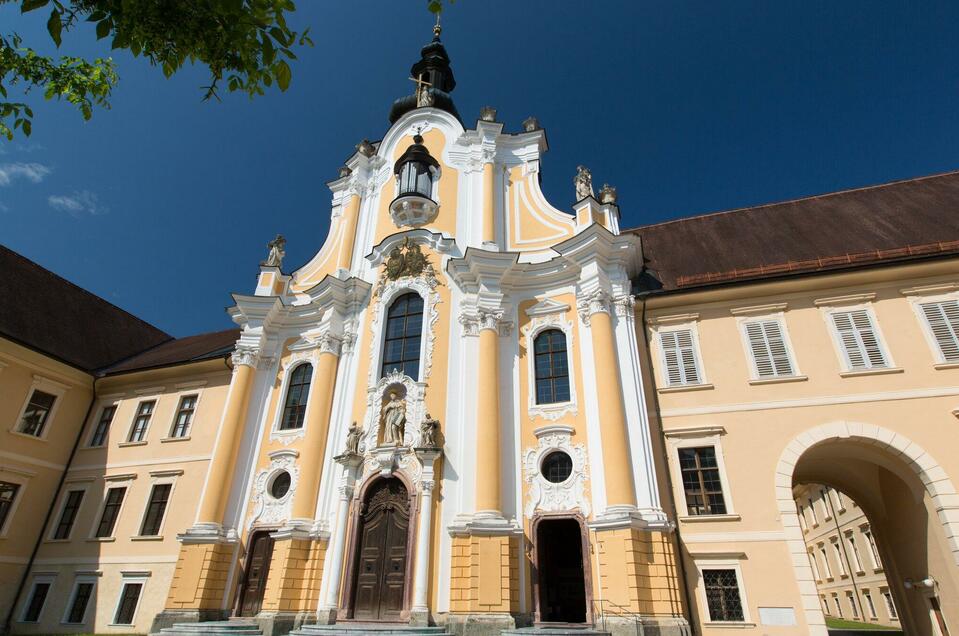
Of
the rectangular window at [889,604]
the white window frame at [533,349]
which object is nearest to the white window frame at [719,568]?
the white window frame at [533,349]

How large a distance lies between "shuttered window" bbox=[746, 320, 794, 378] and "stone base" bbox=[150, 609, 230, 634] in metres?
16.4

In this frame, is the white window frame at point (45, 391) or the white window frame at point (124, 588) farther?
the white window frame at point (45, 391)

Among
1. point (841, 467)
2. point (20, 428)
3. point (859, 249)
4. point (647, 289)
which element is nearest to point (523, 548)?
point (647, 289)

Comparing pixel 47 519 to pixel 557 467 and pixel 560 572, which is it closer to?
pixel 560 572

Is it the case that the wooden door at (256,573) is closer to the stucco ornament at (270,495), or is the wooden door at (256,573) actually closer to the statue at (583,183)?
the stucco ornament at (270,495)

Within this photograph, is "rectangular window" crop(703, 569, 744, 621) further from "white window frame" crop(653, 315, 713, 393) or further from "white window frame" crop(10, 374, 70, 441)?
"white window frame" crop(10, 374, 70, 441)

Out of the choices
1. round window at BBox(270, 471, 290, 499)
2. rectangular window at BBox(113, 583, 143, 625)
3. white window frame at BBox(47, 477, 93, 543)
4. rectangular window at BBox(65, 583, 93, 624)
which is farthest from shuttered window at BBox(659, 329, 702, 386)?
white window frame at BBox(47, 477, 93, 543)

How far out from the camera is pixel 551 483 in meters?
14.4

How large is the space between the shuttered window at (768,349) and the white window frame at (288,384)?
13181 mm

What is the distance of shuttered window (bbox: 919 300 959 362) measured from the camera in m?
13.5

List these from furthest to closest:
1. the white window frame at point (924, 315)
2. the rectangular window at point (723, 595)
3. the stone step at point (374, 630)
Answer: the white window frame at point (924, 315), the rectangular window at point (723, 595), the stone step at point (374, 630)

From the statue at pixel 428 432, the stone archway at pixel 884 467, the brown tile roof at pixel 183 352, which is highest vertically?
the brown tile roof at pixel 183 352

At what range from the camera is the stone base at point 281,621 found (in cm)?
1398

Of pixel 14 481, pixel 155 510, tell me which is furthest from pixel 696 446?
pixel 14 481
